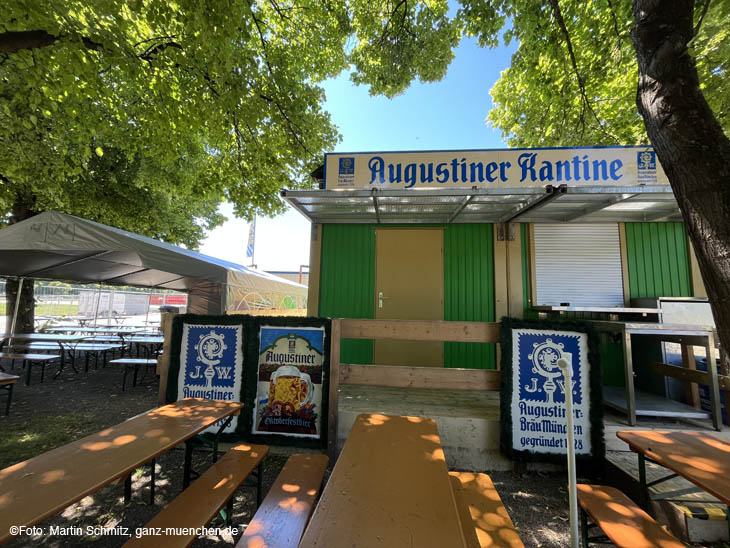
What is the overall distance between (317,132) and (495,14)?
4601 mm

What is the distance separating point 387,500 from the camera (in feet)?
4.19

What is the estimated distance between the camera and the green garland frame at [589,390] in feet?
9.50

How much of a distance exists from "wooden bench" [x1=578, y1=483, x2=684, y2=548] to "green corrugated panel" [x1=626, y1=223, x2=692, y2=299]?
14.1ft

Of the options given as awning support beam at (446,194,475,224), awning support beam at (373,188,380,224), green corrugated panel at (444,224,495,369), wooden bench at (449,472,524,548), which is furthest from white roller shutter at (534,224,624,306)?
wooden bench at (449,472,524,548)

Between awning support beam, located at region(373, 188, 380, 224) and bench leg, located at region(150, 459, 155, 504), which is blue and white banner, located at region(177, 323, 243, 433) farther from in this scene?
awning support beam, located at region(373, 188, 380, 224)

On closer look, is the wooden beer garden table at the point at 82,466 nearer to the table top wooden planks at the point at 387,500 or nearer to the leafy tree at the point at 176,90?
the table top wooden planks at the point at 387,500

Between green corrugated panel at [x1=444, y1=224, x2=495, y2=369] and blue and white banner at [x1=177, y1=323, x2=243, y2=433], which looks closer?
blue and white banner at [x1=177, y1=323, x2=243, y2=433]

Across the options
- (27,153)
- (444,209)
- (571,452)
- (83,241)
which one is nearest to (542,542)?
(571,452)

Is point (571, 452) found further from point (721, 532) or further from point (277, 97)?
point (277, 97)

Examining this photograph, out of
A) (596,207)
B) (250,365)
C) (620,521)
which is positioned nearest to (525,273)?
(596,207)

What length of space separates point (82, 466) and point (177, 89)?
22.9 ft

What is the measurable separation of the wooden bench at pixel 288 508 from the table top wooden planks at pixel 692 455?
2120mm

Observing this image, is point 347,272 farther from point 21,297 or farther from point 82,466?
point 21,297

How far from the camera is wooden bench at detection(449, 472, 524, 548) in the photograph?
152 centimetres
